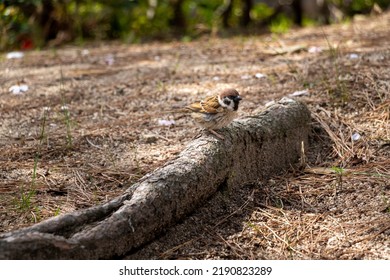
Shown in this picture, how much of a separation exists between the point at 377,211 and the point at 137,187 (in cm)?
136

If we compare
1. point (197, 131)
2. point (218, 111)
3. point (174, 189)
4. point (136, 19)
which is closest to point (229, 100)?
point (218, 111)

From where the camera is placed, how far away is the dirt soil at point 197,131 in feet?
10.9

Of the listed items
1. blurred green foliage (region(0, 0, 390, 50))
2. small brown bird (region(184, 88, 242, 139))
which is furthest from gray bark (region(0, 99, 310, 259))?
blurred green foliage (region(0, 0, 390, 50))

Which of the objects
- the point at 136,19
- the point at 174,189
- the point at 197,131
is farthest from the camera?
the point at 136,19

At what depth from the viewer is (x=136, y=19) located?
32.9ft

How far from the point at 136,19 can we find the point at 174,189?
7.22 metres

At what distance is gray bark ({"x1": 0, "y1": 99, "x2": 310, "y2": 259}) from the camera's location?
8.97 feet

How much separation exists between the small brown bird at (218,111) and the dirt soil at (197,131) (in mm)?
400

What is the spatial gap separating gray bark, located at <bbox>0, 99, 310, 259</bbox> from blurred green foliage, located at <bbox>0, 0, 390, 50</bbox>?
4.43 metres

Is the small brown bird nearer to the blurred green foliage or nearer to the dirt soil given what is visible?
the dirt soil

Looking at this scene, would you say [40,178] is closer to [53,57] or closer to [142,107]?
[142,107]

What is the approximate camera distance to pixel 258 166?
3.96 meters

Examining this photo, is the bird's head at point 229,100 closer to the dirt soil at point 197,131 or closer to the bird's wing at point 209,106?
the bird's wing at point 209,106

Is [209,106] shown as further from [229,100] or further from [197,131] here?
[197,131]
